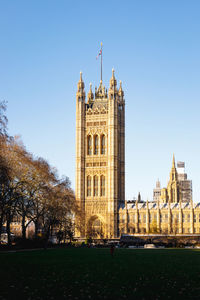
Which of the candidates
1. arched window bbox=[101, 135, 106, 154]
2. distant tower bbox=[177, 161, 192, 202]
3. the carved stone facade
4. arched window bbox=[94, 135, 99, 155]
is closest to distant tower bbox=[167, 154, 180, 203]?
distant tower bbox=[177, 161, 192, 202]

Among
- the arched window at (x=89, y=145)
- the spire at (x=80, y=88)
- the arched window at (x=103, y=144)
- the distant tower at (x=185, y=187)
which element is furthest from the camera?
the distant tower at (x=185, y=187)

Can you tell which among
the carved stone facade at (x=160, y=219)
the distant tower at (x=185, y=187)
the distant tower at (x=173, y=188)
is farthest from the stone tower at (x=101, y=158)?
the distant tower at (x=185, y=187)

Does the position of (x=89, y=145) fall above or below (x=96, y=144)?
below

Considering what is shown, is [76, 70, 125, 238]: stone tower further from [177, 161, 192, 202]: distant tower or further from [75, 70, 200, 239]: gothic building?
[177, 161, 192, 202]: distant tower

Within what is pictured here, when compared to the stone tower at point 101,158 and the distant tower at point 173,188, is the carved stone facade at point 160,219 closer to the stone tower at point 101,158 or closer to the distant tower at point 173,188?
the stone tower at point 101,158

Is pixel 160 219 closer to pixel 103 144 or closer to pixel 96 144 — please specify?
pixel 103 144

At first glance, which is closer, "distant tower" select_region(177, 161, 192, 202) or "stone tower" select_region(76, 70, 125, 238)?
"stone tower" select_region(76, 70, 125, 238)

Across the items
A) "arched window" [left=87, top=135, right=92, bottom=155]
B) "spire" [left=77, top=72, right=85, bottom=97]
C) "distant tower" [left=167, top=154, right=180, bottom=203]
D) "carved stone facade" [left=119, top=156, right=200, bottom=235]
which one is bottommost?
"carved stone facade" [left=119, top=156, right=200, bottom=235]

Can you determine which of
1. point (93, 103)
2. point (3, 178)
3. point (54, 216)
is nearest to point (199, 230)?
point (93, 103)

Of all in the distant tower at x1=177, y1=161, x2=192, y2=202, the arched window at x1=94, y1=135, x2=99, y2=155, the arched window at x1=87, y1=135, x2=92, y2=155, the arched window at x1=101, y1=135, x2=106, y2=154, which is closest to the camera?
the arched window at x1=101, y1=135, x2=106, y2=154

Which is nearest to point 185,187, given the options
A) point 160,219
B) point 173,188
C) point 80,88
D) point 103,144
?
point 173,188

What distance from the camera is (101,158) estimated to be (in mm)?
128875

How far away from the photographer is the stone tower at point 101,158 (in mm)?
124438

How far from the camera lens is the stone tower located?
12444 centimetres
